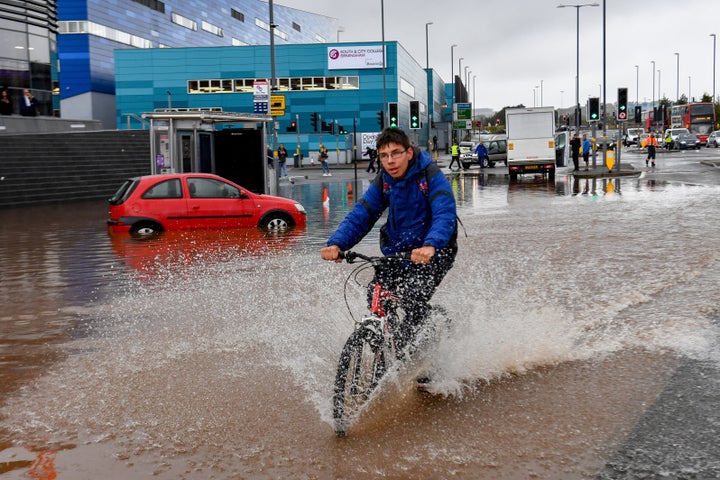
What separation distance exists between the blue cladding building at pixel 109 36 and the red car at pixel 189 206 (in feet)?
195

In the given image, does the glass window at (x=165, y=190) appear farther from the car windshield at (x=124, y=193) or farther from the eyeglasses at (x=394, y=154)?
the eyeglasses at (x=394, y=154)

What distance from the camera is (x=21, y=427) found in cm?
494

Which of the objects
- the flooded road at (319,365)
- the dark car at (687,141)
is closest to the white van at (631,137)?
the dark car at (687,141)

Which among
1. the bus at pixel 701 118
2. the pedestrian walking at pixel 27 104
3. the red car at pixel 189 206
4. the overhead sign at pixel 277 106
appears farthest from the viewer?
the bus at pixel 701 118

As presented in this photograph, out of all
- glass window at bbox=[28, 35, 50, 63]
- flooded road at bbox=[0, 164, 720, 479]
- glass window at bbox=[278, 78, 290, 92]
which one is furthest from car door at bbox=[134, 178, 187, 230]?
glass window at bbox=[278, 78, 290, 92]

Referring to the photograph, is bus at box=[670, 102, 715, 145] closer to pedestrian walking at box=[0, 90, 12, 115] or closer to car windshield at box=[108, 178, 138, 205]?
pedestrian walking at box=[0, 90, 12, 115]

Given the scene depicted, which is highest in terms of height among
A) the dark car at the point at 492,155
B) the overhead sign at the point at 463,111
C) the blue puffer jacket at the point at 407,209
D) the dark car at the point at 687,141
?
the overhead sign at the point at 463,111

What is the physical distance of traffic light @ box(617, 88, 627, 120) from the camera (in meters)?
36.2

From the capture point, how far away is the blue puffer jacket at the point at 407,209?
505 centimetres

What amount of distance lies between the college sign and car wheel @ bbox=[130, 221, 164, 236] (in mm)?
60008

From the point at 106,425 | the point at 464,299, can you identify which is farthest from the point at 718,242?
the point at 106,425

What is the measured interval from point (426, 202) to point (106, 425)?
7.83 feet

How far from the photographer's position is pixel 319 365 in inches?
232

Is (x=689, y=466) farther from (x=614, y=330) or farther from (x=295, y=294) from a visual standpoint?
(x=295, y=294)
